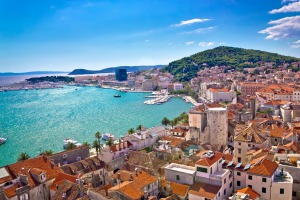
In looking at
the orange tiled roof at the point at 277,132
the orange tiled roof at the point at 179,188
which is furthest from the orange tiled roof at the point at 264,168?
the orange tiled roof at the point at 277,132

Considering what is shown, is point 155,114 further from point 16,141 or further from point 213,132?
point 213,132

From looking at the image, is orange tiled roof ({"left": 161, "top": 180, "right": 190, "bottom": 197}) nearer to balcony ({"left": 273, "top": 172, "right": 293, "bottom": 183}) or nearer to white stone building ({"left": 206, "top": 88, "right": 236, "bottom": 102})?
balcony ({"left": 273, "top": 172, "right": 293, "bottom": 183})

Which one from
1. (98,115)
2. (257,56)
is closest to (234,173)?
(98,115)

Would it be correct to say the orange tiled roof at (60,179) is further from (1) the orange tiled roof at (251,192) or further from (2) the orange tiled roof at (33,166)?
(1) the orange tiled roof at (251,192)

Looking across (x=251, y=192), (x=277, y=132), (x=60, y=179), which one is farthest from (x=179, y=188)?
(x=277, y=132)

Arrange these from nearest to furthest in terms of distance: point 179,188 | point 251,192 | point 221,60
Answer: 1. point 251,192
2. point 179,188
3. point 221,60

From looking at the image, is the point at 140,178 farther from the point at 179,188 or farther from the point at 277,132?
the point at 277,132
